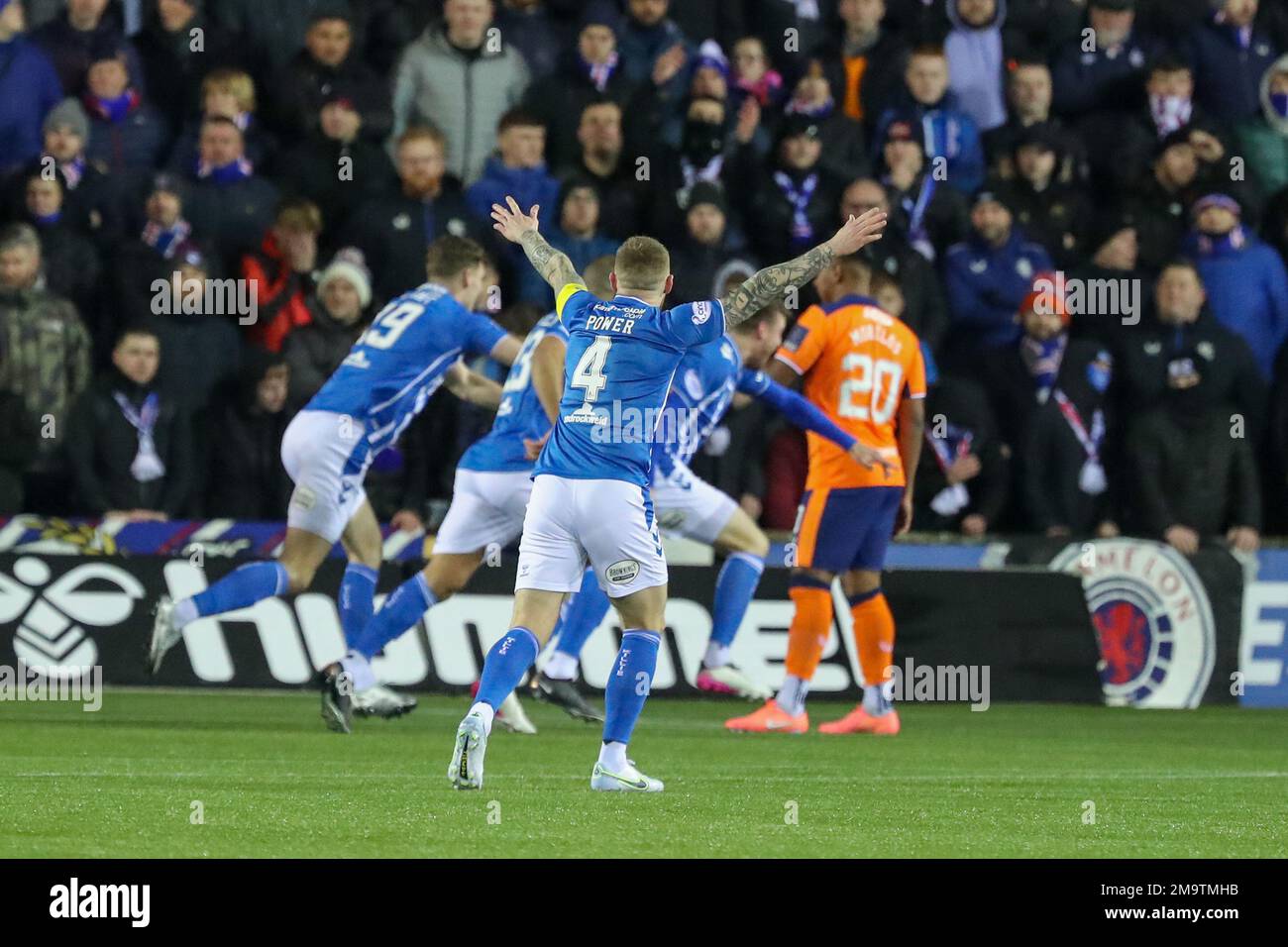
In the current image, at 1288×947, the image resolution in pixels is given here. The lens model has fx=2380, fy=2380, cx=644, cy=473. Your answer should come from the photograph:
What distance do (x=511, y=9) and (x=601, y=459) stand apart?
29.7ft

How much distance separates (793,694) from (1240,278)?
5595 mm

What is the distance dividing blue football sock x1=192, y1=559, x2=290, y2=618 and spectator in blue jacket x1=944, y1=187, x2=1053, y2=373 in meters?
5.77

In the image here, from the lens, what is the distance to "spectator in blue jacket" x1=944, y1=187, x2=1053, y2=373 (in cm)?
1689

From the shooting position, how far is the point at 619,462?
944 cm

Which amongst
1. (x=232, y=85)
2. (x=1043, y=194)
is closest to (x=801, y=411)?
(x=1043, y=194)

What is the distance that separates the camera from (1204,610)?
16125mm

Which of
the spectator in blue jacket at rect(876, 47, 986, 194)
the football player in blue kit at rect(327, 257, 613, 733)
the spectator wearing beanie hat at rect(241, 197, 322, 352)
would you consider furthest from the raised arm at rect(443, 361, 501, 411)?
the spectator in blue jacket at rect(876, 47, 986, 194)

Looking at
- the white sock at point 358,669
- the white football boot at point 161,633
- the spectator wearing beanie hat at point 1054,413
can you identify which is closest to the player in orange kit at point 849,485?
the white sock at point 358,669

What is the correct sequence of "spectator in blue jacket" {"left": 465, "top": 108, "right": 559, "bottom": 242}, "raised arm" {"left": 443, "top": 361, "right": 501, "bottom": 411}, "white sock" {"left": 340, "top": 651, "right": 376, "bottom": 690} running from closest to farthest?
"white sock" {"left": 340, "top": 651, "right": 376, "bottom": 690} < "raised arm" {"left": 443, "top": 361, "right": 501, "bottom": 411} < "spectator in blue jacket" {"left": 465, "top": 108, "right": 559, "bottom": 242}

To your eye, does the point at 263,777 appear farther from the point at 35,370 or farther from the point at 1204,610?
the point at 1204,610

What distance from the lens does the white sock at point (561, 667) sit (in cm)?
1347

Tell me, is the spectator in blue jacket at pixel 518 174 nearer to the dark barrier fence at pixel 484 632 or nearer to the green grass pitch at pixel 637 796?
the dark barrier fence at pixel 484 632

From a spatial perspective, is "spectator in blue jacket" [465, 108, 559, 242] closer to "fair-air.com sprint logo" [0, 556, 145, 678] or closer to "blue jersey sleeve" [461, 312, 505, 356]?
"fair-air.com sprint logo" [0, 556, 145, 678]

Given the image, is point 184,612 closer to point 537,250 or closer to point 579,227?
point 537,250
